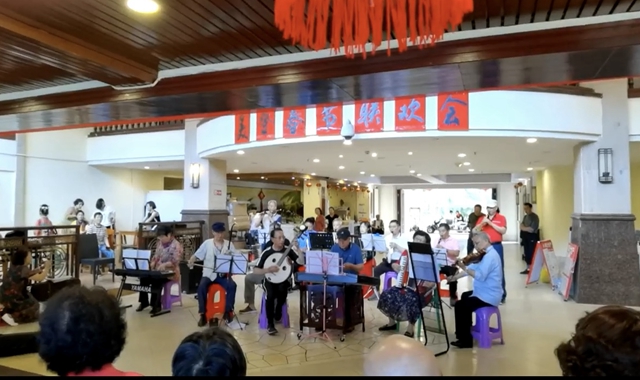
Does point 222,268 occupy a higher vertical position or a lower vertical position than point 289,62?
lower

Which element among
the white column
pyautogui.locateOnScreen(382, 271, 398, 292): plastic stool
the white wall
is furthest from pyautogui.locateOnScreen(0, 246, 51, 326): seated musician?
the white column

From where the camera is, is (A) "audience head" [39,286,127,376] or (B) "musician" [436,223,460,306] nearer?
(A) "audience head" [39,286,127,376]

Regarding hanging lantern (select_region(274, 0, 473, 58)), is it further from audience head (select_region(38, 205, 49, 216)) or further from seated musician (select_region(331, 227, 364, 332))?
audience head (select_region(38, 205, 49, 216))

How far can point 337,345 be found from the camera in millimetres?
4719

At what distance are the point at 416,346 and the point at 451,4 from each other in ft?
4.32

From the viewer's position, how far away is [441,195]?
26406 mm

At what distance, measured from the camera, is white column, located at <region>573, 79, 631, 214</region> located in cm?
664

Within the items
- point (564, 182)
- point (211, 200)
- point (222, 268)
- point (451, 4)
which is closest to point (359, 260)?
point (222, 268)

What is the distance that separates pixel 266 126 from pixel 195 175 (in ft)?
9.23

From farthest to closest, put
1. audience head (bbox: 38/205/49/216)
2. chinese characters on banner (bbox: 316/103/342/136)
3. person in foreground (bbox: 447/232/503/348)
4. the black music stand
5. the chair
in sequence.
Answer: audience head (bbox: 38/205/49/216) → the chair → chinese characters on banner (bbox: 316/103/342/136) → person in foreground (bbox: 447/232/503/348) → the black music stand

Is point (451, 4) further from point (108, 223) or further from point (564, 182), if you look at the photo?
point (108, 223)

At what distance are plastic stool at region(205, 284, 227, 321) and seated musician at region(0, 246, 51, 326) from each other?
6.69 feet

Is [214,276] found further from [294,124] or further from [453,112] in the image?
[453,112]

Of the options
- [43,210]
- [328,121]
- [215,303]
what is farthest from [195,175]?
[215,303]
